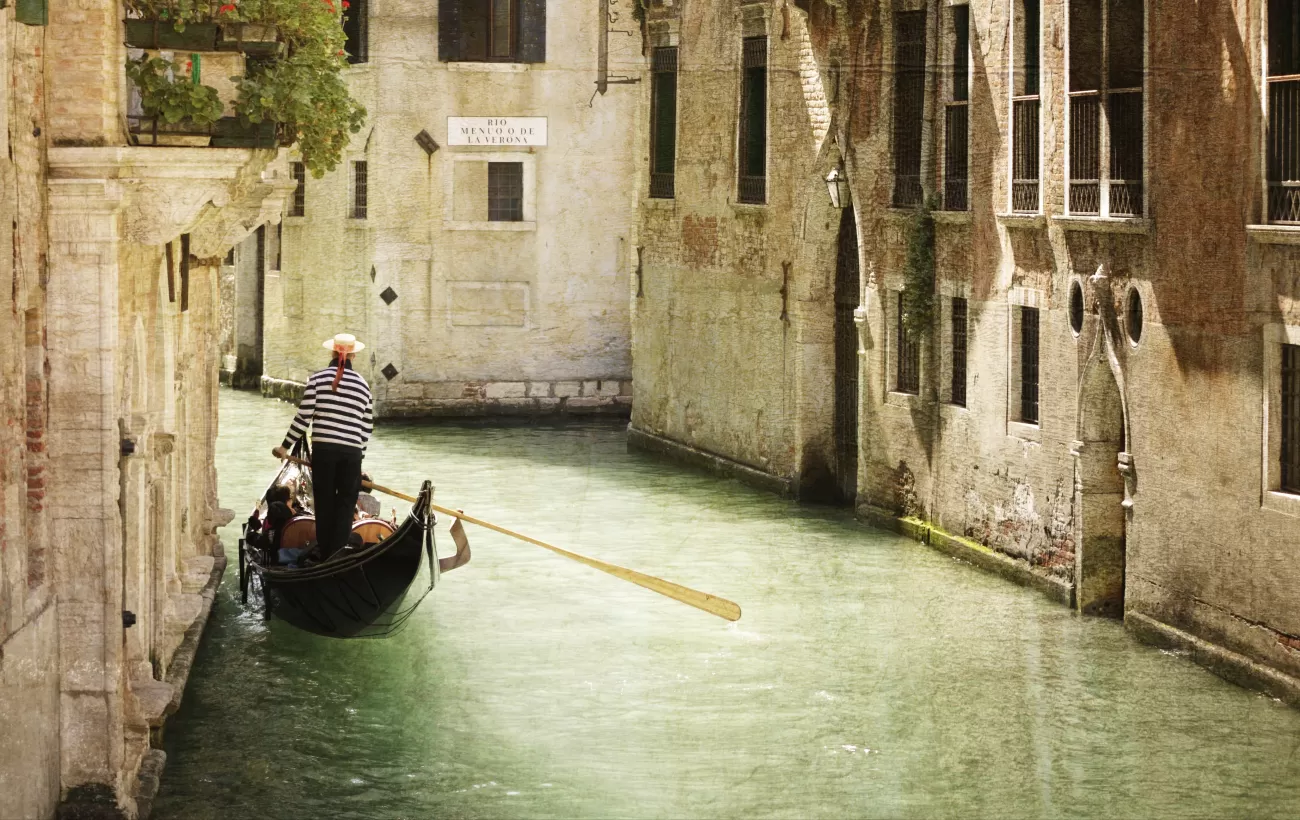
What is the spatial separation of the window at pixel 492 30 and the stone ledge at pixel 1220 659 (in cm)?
1223

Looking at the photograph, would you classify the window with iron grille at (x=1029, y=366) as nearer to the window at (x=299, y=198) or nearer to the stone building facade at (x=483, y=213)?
the stone building facade at (x=483, y=213)

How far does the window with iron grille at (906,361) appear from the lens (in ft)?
50.0

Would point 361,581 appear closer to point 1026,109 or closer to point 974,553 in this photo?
point 974,553

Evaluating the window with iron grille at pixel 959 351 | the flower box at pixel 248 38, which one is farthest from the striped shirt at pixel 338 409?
the window with iron grille at pixel 959 351

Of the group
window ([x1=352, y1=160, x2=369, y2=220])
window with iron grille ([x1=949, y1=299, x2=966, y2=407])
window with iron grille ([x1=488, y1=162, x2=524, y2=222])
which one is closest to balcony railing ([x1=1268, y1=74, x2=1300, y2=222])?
window with iron grille ([x1=949, y1=299, x2=966, y2=407])

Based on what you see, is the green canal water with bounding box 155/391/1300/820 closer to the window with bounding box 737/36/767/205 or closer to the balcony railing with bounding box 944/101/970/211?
the balcony railing with bounding box 944/101/970/211

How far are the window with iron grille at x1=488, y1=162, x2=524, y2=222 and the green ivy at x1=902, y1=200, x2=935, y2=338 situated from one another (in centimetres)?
870

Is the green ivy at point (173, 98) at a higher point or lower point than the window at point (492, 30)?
lower

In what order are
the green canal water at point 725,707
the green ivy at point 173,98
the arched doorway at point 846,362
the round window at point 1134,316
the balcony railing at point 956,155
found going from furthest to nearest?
1. the arched doorway at point 846,362
2. the balcony railing at point 956,155
3. the round window at point 1134,316
4. the green canal water at point 725,707
5. the green ivy at point 173,98

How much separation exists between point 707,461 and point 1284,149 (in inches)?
358

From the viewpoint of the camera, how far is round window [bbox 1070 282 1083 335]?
12.6 metres

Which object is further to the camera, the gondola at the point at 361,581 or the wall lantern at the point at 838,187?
the wall lantern at the point at 838,187

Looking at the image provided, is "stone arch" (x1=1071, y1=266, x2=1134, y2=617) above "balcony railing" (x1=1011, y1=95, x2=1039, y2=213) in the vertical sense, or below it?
below

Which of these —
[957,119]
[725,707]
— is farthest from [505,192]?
[725,707]
